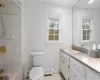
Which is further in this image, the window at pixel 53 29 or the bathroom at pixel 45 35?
the window at pixel 53 29

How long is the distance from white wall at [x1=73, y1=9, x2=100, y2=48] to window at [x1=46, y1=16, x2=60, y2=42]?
1.98 ft

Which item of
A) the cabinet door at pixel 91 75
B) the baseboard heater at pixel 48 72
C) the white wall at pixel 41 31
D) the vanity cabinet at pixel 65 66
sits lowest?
the baseboard heater at pixel 48 72

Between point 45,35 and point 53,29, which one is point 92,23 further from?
point 45,35

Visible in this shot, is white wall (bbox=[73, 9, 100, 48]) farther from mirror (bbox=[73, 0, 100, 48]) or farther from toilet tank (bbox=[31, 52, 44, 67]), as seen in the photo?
toilet tank (bbox=[31, 52, 44, 67])

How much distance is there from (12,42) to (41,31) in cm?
101

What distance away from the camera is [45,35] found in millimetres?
3129

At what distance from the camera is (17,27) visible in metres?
2.61

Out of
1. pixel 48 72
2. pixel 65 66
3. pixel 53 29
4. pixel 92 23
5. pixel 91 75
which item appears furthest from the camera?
pixel 53 29

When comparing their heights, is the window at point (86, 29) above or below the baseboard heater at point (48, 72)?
above

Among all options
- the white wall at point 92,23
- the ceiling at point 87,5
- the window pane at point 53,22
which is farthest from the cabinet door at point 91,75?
the window pane at point 53,22

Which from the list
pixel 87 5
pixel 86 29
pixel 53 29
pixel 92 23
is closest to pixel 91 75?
pixel 92 23

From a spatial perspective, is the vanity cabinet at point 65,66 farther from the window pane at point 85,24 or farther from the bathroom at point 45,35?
the window pane at point 85,24

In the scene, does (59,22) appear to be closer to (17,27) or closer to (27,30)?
(27,30)

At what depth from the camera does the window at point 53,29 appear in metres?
3.21
